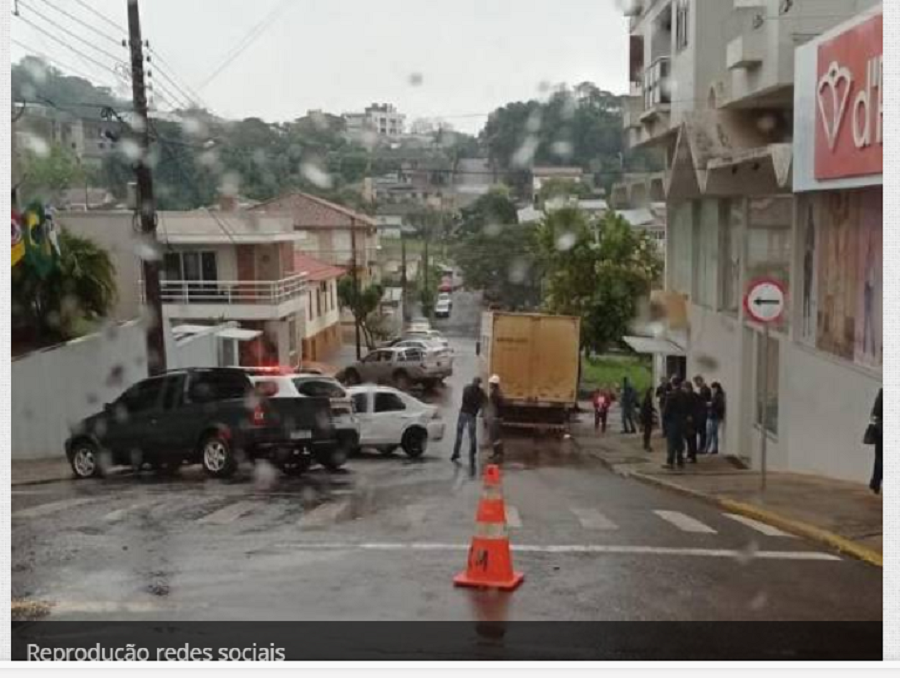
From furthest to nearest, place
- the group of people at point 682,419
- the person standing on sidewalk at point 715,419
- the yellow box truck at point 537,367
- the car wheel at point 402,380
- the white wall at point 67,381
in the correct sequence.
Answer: the yellow box truck at point 537,367 < the person standing on sidewalk at point 715,419 < the car wheel at point 402,380 < the group of people at point 682,419 < the white wall at point 67,381

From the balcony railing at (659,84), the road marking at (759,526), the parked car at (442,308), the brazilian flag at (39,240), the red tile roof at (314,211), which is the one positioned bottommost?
the road marking at (759,526)

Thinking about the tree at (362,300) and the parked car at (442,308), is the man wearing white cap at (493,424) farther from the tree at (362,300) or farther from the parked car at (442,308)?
the tree at (362,300)

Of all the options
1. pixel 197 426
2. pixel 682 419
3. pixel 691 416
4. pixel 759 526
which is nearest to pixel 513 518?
pixel 759 526

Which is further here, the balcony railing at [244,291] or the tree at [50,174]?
the balcony railing at [244,291]

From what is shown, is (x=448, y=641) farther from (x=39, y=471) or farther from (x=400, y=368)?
(x=400, y=368)

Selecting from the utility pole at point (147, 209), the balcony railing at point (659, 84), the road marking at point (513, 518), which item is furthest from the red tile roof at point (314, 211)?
the balcony railing at point (659, 84)

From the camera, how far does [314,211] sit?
58.0 ft

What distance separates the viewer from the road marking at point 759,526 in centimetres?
1138

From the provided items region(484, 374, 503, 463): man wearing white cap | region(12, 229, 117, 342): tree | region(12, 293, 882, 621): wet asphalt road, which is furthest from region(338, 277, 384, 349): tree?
region(12, 229, 117, 342): tree

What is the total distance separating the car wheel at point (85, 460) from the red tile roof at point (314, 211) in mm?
3643

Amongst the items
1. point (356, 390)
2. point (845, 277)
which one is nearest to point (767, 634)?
point (845, 277)

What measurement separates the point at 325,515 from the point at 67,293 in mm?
7348

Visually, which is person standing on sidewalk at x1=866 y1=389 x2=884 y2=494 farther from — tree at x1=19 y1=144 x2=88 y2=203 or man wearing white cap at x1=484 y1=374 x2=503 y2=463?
tree at x1=19 y1=144 x2=88 y2=203

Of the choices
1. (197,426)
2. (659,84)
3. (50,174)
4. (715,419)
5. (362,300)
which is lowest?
(715,419)
